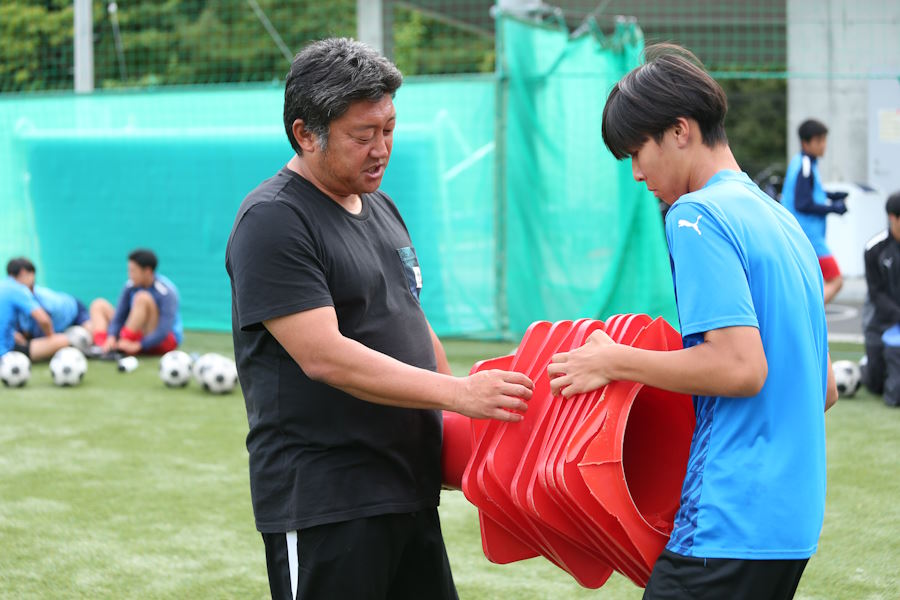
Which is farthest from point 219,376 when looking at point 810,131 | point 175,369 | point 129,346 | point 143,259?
point 810,131

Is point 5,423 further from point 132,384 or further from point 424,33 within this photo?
point 424,33

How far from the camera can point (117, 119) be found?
1191 cm

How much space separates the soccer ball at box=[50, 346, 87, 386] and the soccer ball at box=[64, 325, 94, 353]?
5.12ft

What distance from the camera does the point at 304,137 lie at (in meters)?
2.54

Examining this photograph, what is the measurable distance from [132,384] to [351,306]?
7.02 metres

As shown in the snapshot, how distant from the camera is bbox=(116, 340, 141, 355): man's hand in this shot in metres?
10.3

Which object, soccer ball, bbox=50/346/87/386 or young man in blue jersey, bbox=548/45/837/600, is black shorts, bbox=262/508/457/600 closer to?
young man in blue jersey, bbox=548/45/837/600

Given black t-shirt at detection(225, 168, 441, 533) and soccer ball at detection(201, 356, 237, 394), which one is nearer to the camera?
black t-shirt at detection(225, 168, 441, 533)

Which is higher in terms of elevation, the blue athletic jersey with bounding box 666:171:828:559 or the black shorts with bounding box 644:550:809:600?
the blue athletic jersey with bounding box 666:171:828:559

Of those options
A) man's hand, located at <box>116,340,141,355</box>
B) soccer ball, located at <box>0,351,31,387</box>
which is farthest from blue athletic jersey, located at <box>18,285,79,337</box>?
soccer ball, located at <box>0,351,31,387</box>

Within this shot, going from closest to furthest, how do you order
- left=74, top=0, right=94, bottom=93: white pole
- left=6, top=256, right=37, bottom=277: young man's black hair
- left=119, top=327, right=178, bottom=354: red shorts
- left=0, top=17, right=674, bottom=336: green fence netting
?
1. left=6, top=256, right=37, bottom=277: young man's black hair
2. left=0, top=17, right=674, bottom=336: green fence netting
3. left=119, top=327, right=178, bottom=354: red shorts
4. left=74, top=0, right=94, bottom=93: white pole

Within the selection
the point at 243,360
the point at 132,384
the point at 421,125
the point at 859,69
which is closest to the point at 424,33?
the point at 859,69

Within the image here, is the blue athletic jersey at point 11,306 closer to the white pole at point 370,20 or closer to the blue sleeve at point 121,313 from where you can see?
the blue sleeve at point 121,313

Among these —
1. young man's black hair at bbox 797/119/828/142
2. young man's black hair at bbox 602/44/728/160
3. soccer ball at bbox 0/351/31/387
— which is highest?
young man's black hair at bbox 602/44/728/160
